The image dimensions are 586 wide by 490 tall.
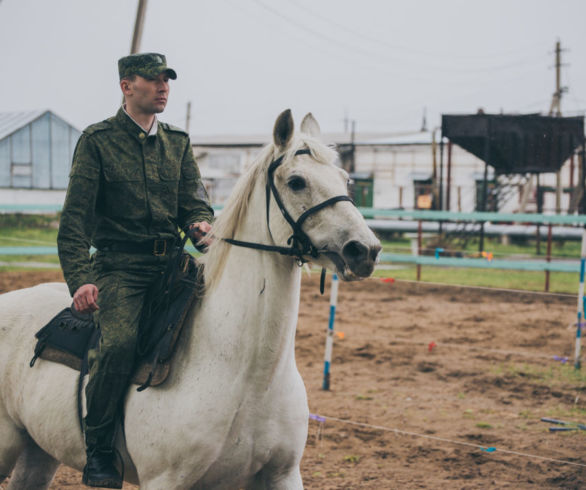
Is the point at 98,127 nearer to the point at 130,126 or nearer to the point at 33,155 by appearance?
the point at 130,126

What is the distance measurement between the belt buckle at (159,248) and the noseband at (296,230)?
0.48m

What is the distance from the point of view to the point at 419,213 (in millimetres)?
8500

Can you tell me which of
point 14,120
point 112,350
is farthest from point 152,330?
point 14,120

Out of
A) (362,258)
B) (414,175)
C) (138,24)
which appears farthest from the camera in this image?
(414,175)

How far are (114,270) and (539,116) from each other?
17.1 meters

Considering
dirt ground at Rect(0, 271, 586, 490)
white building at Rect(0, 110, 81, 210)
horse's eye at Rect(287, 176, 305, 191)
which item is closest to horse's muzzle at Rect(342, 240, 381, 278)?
horse's eye at Rect(287, 176, 305, 191)

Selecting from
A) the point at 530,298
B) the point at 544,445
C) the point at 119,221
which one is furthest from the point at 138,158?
the point at 530,298

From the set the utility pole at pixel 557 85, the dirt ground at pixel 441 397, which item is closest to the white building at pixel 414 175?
the utility pole at pixel 557 85

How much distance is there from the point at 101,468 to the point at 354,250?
1453mm

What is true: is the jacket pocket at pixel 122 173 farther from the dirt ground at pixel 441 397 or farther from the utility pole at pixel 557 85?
the utility pole at pixel 557 85

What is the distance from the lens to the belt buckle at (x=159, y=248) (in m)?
2.72

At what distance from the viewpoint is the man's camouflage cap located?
8.82 ft

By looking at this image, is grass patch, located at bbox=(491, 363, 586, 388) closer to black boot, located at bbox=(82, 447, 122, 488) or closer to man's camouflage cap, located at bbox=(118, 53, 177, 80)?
black boot, located at bbox=(82, 447, 122, 488)

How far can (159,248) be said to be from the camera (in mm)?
2738
